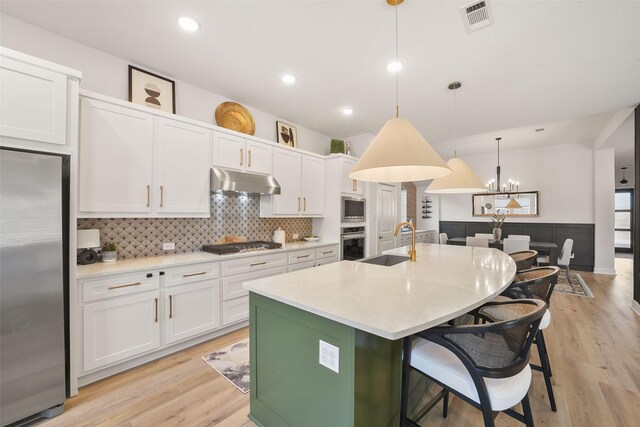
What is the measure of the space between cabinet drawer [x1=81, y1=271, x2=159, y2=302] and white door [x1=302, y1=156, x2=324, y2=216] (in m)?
2.26

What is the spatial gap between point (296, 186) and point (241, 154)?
99 centimetres

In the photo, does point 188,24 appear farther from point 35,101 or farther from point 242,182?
point 242,182

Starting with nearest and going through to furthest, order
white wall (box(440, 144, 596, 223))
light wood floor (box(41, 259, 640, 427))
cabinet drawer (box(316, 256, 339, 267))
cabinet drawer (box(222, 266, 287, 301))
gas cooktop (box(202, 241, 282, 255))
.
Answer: light wood floor (box(41, 259, 640, 427)), cabinet drawer (box(222, 266, 287, 301)), gas cooktop (box(202, 241, 282, 255)), cabinet drawer (box(316, 256, 339, 267)), white wall (box(440, 144, 596, 223))

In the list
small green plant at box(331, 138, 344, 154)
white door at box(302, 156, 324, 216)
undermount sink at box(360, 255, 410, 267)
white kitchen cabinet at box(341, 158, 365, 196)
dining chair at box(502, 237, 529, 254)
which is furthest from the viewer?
dining chair at box(502, 237, 529, 254)

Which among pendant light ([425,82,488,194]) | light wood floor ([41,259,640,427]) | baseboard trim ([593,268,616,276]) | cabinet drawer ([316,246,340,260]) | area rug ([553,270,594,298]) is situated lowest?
light wood floor ([41,259,640,427])

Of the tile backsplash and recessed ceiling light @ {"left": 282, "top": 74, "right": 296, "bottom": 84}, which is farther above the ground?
A: recessed ceiling light @ {"left": 282, "top": 74, "right": 296, "bottom": 84}

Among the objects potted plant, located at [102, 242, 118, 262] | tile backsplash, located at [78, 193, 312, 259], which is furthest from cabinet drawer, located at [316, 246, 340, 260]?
potted plant, located at [102, 242, 118, 262]

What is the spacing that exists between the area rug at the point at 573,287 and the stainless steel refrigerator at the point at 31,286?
6.40 metres

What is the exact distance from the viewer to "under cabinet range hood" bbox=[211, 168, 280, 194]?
9.60ft

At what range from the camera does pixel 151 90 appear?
281 centimetres

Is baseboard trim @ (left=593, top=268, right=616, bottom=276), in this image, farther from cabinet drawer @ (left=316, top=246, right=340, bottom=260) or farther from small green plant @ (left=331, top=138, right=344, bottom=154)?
small green plant @ (left=331, top=138, right=344, bottom=154)

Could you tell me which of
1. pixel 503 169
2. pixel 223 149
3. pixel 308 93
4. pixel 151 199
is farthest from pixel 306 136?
pixel 503 169

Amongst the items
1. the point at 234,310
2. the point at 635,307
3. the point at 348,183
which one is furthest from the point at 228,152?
the point at 635,307

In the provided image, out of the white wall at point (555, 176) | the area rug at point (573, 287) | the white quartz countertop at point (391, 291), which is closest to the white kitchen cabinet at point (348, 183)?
the white quartz countertop at point (391, 291)
